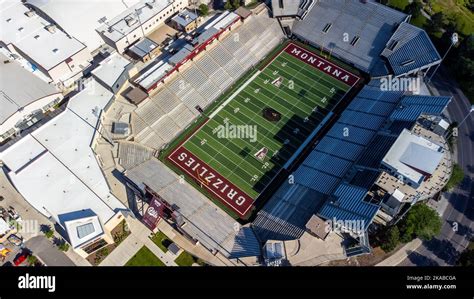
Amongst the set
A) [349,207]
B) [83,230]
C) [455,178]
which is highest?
[455,178]

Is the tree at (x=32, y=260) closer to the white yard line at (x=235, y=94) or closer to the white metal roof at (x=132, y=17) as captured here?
the white yard line at (x=235, y=94)

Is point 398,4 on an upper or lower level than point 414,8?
upper

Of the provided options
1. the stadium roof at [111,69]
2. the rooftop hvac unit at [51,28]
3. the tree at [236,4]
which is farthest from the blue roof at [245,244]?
the rooftop hvac unit at [51,28]

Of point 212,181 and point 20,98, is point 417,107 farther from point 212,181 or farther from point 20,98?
point 20,98

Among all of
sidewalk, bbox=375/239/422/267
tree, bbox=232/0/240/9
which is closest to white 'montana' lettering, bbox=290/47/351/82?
tree, bbox=232/0/240/9

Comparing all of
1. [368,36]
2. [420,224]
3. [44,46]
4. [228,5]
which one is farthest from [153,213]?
[368,36]

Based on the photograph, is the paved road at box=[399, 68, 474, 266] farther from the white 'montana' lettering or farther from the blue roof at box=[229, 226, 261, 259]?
the blue roof at box=[229, 226, 261, 259]
